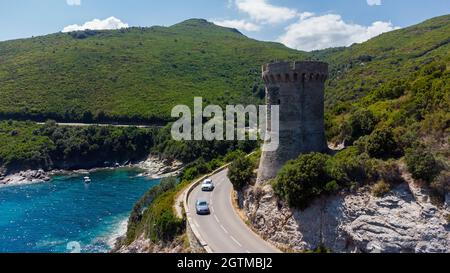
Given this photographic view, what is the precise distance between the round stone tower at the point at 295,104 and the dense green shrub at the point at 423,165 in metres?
7.78

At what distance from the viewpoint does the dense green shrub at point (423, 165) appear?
1934 cm

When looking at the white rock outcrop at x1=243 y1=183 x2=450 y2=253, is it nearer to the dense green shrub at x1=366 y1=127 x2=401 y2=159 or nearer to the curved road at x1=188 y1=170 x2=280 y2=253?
the curved road at x1=188 y1=170 x2=280 y2=253

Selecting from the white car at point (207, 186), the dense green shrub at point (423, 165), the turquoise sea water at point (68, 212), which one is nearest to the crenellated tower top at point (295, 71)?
the dense green shrub at point (423, 165)

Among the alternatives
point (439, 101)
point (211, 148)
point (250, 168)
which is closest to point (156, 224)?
point (250, 168)

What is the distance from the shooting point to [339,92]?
81.9m

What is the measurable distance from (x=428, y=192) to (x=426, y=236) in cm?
225

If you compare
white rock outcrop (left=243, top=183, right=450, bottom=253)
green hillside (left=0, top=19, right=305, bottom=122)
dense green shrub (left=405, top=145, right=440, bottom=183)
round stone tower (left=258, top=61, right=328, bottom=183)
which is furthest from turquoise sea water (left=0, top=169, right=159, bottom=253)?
green hillside (left=0, top=19, right=305, bottom=122)

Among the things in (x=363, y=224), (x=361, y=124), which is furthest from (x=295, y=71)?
(x=363, y=224)

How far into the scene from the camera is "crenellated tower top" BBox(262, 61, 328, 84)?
26047 mm

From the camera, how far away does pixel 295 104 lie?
26.5m

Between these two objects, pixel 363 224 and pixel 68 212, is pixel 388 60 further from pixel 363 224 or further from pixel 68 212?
pixel 363 224

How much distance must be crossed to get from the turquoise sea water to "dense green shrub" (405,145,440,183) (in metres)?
→ 33.5

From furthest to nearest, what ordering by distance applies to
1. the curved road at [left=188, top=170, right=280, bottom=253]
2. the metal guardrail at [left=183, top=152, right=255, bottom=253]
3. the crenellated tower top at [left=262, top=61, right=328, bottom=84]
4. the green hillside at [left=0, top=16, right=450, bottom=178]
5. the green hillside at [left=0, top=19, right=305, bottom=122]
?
the green hillside at [left=0, top=19, right=305, bottom=122] < the green hillside at [left=0, top=16, right=450, bottom=178] < the crenellated tower top at [left=262, top=61, right=328, bottom=84] < the metal guardrail at [left=183, top=152, right=255, bottom=253] < the curved road at [left=188, top=170, right=280, bottom=253]

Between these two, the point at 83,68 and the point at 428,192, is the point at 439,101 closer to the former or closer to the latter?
the point at 428,192
